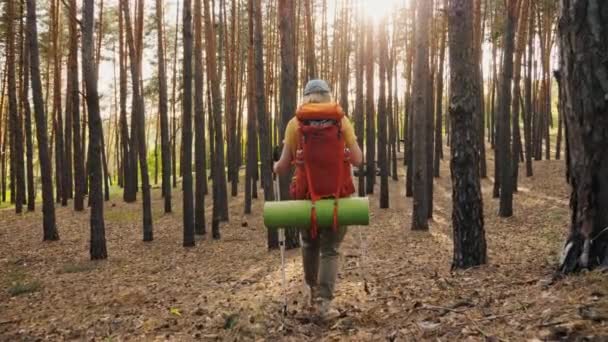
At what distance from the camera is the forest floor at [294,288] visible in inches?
135

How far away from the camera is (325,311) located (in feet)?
14.7

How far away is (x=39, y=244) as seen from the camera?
12742 mm

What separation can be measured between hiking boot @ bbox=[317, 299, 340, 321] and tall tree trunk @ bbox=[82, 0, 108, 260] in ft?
24.1

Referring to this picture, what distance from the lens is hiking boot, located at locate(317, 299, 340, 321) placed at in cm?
446

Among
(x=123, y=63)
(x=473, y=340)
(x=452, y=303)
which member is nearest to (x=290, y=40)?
(x=452, y=303)

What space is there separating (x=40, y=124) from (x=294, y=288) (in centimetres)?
904

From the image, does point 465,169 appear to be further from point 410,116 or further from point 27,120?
point 27,120

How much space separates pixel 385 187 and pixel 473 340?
44.0 ft

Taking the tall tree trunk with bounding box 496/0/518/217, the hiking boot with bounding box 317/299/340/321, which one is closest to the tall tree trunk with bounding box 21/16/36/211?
the tall tree trunk with bounding box 496/0/518/217

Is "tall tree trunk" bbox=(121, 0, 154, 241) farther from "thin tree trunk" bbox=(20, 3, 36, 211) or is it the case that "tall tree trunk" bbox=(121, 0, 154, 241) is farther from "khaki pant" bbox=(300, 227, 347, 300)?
"khaki pant" bbox=(300, 227, 347, 300)

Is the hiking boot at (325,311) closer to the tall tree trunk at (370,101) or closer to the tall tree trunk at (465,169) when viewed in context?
the tall tree trunk at (465,169)

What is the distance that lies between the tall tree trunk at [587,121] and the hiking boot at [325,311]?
196 centimetres

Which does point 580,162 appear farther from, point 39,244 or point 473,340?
point 39,244

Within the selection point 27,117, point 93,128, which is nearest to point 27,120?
point 27,117
